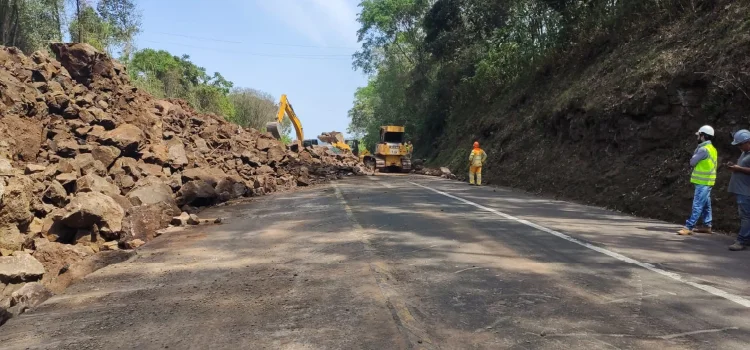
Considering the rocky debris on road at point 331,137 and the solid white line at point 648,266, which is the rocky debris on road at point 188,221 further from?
the rocky debris on road at point 331,137

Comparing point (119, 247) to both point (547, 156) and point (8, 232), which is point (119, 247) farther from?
point (547, 156)

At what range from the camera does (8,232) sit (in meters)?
7.67

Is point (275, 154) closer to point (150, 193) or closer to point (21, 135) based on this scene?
point (150, 193)

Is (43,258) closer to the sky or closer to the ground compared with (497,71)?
closer to the ground

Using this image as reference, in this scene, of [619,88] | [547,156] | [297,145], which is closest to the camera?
[619,88]

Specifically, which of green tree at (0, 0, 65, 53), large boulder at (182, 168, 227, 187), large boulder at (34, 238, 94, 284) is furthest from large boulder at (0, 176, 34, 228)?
green tree at (0, 0, 65, 53)

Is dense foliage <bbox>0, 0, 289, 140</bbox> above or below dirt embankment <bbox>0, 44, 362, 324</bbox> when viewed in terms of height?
above

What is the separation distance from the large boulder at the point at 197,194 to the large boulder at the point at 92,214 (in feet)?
15.4

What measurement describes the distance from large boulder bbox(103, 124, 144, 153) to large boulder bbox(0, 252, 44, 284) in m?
8.44

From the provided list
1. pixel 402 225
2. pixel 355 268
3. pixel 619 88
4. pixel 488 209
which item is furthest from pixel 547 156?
pixel 355 268

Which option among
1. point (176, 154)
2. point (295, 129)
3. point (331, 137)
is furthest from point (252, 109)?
point (176, 154)

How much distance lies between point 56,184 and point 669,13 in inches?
694

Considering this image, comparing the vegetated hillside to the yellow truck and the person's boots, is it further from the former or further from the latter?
the yellow truck

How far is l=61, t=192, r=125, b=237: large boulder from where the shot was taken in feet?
28.5
